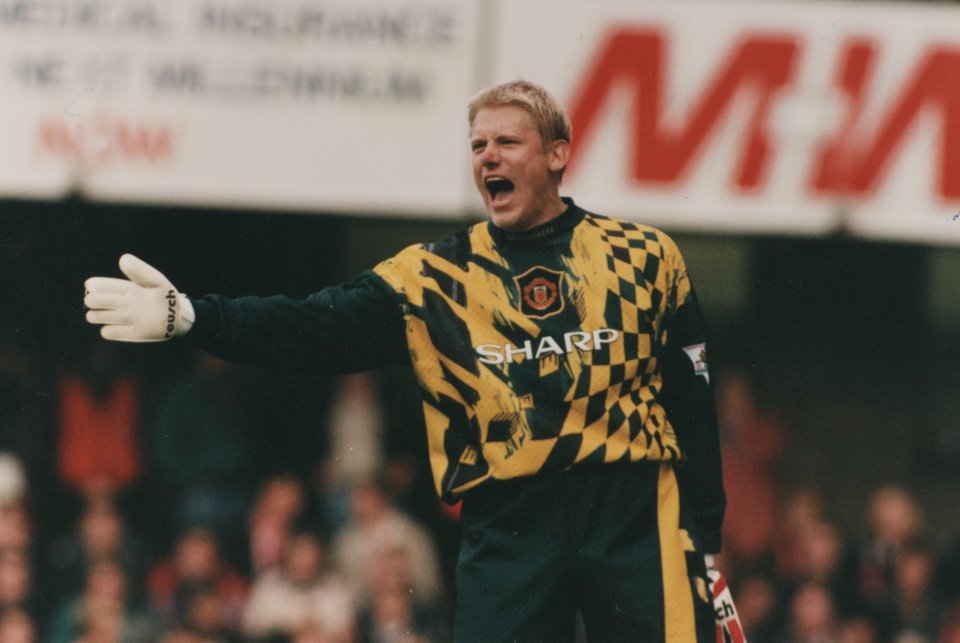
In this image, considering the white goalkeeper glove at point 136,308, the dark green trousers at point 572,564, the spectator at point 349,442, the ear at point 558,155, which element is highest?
the ear at point 558,155

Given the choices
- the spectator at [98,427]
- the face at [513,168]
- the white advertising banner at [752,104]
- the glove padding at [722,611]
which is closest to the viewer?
the face at [513,168]

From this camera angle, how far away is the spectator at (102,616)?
788cm

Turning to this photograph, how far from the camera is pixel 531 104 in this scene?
12.0 feet

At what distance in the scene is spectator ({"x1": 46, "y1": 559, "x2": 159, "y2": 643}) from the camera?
788cm

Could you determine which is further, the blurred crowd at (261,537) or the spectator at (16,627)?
the blurred crowd at (261,537)

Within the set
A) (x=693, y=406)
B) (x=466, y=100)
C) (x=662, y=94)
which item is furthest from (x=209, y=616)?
(x=693, y=406)

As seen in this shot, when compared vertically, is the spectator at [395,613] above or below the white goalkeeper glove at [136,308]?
below

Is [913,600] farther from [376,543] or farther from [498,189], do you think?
[498,189]

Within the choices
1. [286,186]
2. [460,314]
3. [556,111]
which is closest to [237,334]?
[460,314]

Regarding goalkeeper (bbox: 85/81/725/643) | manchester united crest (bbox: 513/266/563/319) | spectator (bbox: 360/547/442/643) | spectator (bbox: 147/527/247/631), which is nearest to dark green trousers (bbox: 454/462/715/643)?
goalkeeper (bbox: 85/81/725/643)

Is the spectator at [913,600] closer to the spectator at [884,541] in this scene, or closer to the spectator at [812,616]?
the spectator at [884,541]

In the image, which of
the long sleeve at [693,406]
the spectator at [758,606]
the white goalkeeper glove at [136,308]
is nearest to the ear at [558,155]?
the long sleeve at [693,406]

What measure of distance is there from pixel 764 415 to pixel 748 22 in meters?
2.14

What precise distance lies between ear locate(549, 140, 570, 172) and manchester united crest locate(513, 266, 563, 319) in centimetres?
25
